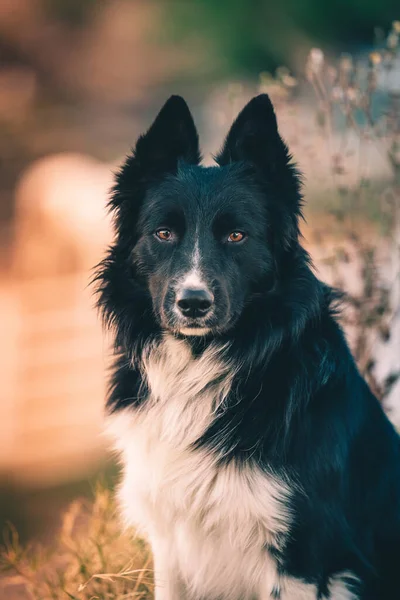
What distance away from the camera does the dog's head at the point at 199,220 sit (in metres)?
2.83

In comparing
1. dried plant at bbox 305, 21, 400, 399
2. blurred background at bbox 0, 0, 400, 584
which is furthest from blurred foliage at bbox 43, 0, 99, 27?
dried plant at bbox 305, 21, 400, 399

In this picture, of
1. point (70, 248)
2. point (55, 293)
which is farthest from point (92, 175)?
point (55, 293)

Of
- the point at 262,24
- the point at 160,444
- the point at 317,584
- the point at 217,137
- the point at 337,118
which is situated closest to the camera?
the point at 317,584

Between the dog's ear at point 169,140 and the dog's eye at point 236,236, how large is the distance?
409mm

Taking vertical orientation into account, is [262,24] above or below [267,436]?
above

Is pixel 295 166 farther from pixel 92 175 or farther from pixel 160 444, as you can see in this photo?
pixel 92 175

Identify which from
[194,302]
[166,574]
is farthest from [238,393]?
[166,574]

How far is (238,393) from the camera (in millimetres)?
2879

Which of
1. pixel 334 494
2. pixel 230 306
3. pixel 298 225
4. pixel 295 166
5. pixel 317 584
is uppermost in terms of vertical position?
pixel 295 166

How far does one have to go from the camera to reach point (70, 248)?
9141 mm

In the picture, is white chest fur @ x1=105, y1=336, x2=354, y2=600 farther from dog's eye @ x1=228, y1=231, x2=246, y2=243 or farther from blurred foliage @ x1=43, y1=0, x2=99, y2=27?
blurred foliage @ x1=43, y1=0, x2=99, y2=27

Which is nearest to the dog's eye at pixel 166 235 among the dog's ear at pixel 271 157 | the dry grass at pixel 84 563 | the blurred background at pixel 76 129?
the dog's ear at pixel 271 157

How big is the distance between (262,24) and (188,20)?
3.30 feet

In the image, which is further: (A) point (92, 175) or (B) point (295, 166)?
(A) point (92, 175)
